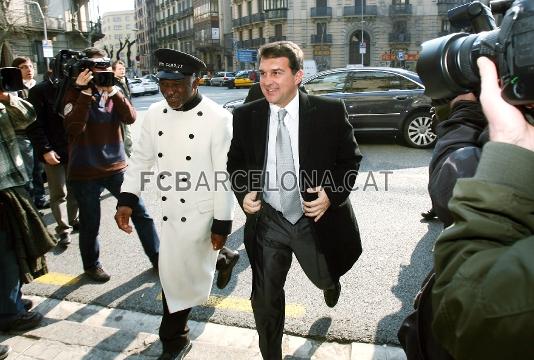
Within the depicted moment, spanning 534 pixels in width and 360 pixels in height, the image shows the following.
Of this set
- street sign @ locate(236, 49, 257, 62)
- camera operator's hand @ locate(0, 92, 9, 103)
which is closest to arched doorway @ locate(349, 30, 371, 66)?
street sign @ locate(236, 49, 257, 62)

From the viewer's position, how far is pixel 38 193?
18.8 feet

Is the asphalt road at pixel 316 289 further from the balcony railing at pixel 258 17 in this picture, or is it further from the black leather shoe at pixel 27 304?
the balcony railing at pixel 258 17

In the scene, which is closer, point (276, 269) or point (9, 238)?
point (276, 269)

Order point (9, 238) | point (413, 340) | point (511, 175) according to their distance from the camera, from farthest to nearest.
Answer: point (9, 238) → point (413, 340) → point (511, 175)

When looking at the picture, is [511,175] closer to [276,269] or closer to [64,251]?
[276,269]

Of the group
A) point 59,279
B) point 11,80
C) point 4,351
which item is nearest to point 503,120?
point 11,80

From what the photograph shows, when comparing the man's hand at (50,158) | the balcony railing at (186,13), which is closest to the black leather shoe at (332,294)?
the man's hand at (50,158)

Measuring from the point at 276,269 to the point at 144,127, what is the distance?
1.19m

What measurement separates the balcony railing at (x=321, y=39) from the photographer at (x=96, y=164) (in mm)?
46829

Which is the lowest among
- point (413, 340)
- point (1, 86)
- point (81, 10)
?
point (413, 340)

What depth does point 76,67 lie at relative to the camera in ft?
10.7

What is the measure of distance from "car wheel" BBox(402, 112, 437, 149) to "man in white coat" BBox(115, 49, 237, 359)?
613cm

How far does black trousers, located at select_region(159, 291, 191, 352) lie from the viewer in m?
2.53

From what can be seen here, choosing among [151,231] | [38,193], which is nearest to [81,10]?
[38,193]
